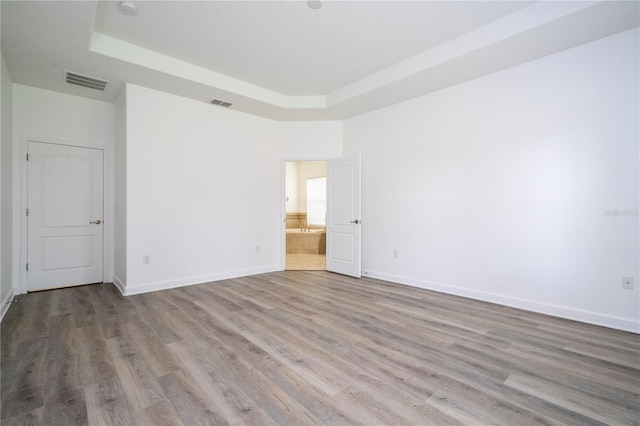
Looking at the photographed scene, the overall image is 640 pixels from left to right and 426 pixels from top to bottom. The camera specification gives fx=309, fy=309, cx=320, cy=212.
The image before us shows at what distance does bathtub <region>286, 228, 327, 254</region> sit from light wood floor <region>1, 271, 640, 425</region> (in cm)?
429

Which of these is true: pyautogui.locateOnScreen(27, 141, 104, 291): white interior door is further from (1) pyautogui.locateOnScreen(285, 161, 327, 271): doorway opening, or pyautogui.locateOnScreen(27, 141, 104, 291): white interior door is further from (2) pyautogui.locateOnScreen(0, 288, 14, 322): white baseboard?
(1) pyautogui.locateOnScreen(285, 161, 327, 271): doorway opening

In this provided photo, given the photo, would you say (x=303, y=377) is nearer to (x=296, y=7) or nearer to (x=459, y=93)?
(x=296, y=7)

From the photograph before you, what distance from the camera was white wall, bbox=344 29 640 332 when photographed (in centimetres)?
288

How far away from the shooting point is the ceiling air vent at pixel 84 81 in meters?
3.69

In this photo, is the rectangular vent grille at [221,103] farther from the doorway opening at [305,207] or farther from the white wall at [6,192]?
the doorway opening at [305,207]

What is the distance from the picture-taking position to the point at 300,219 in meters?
9.45

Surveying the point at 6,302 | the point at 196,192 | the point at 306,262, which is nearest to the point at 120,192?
the point at 196,192

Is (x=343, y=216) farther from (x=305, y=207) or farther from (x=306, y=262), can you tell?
(x=305, y=207)

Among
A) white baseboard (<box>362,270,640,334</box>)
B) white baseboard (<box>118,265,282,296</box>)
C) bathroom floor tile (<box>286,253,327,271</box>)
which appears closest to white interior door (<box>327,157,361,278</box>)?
bathroom floor tile (<box>286,253,327,271</box>)

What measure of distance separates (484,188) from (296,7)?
9.46 feet

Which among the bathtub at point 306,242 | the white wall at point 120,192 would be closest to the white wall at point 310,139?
the white wall at point 120,192

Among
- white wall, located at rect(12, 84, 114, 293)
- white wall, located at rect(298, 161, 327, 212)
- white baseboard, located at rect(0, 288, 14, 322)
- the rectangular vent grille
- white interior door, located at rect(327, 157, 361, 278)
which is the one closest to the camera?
white baseboard, located at rect(0, 288, 14, 322)

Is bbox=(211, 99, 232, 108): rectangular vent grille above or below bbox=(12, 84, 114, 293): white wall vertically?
above

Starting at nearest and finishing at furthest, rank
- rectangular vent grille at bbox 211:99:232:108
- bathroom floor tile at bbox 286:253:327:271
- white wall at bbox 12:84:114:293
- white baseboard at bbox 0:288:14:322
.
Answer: white baseboard at bbox 0:288:14:322 < white wall at bbox 12:84:114:293 < rectangular vent grille at bbox 211:99:232:108 < bathroom floor tile at bbox 286:253:327:271
